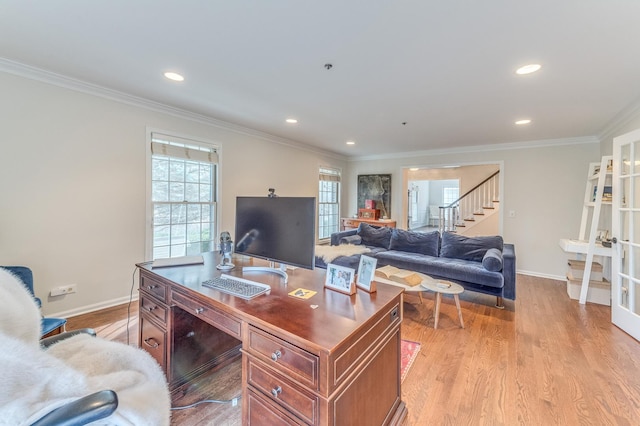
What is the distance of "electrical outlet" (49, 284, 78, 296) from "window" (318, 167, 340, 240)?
447cm

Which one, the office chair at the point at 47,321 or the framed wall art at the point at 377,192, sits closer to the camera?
the office chair at the point at 47,321

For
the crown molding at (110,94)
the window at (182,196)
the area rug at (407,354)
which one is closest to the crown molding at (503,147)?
Answer: the crown molding at (110,94)

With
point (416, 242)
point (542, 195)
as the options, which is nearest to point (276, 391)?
point (416, 242)

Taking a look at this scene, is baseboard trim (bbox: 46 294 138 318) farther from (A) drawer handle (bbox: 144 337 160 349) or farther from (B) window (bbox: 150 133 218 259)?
(A) drawer handle (bbox: 144 337 160 349)

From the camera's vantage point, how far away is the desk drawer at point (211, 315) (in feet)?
4.30

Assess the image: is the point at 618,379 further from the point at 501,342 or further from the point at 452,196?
the point at 452,196

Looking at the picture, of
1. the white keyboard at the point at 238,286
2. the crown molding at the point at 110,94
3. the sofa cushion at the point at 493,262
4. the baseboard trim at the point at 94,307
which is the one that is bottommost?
the baseboard trim at the point at 94,307

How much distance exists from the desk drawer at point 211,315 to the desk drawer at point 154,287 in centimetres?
11

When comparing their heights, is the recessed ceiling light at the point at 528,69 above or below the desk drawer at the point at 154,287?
above

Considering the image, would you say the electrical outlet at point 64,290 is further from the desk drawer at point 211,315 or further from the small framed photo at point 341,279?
the small framed photo at point 341,279

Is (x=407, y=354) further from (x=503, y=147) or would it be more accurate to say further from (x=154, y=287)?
(x=503, y=147)

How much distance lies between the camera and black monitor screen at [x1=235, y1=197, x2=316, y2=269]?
160cm

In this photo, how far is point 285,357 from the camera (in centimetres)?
109

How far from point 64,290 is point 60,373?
2886mm
